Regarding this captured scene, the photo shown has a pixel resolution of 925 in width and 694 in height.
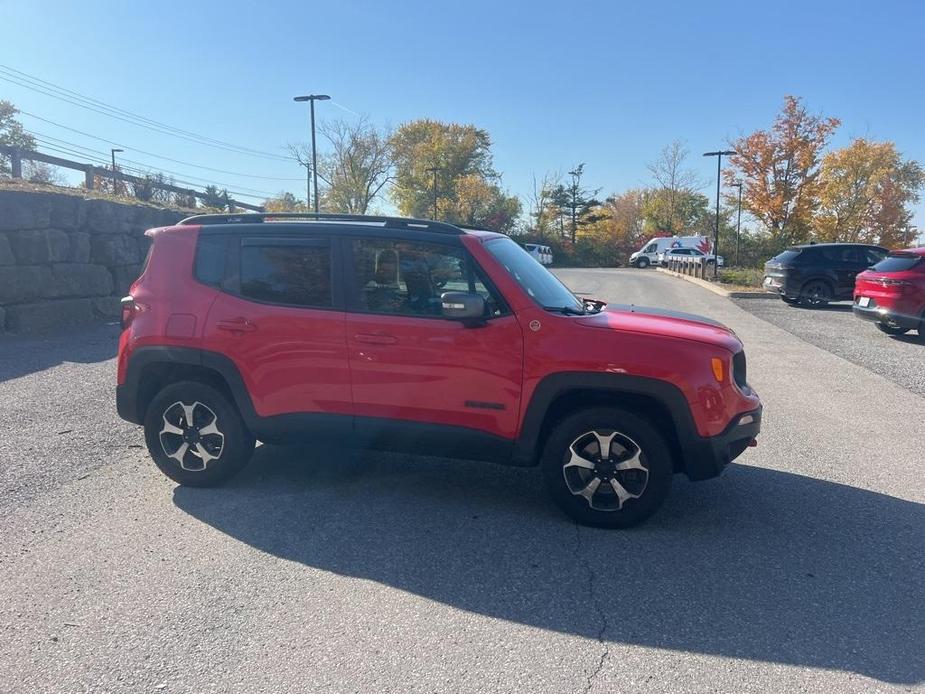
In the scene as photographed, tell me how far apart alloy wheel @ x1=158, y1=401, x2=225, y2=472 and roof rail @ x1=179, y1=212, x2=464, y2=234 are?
1.30m

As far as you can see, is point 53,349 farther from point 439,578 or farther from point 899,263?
point 899,263

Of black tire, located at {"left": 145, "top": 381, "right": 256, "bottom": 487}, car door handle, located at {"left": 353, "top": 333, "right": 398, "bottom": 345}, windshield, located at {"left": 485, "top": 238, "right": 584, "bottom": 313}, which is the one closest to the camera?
car door handle, located at {"left": 353, "top": 333, "right": 398, "bottom": 345}

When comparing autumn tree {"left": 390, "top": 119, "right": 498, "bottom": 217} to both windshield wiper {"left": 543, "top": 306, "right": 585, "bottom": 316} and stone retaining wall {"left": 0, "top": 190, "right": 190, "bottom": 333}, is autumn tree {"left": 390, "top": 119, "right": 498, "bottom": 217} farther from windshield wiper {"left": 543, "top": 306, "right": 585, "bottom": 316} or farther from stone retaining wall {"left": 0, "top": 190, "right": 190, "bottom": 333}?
windshield wiper {"left": 543, "top": 306, "right": 585, "bottom": 316}

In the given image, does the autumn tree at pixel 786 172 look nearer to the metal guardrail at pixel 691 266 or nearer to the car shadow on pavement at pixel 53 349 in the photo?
the metal guardrail at pixel 691 266

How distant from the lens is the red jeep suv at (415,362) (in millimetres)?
4082

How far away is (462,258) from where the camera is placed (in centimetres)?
442

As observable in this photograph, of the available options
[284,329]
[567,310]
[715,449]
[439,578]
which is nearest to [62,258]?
[284,329]

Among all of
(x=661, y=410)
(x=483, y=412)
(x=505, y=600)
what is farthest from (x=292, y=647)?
(x=661, y=410)

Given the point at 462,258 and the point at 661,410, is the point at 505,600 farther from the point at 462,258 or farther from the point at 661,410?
the point at 462,258

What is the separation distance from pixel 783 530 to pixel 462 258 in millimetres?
2577

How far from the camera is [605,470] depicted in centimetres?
416

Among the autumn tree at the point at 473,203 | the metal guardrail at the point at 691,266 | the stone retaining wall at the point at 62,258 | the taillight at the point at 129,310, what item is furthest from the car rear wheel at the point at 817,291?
the autumn tree at the point at 473,203

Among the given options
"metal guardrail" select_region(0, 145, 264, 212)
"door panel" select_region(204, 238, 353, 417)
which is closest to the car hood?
"door panel" select_region(204, 238, 353, 417)

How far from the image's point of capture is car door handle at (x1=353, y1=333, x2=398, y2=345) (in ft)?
14.3
